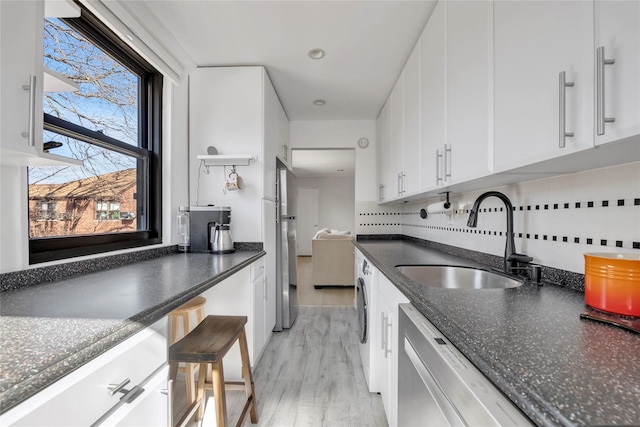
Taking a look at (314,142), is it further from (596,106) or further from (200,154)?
(596,106)

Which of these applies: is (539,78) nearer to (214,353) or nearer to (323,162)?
(214,353)

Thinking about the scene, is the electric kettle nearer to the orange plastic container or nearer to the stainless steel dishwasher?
the stainless steel dishwasher

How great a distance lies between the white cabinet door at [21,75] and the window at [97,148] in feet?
0.54

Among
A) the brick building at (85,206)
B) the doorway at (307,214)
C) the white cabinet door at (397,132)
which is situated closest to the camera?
the brick building at (85,206)

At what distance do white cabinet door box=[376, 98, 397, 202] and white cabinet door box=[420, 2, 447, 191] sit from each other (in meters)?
0.79

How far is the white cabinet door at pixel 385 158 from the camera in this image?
8.80 ft

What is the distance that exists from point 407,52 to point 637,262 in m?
1.98

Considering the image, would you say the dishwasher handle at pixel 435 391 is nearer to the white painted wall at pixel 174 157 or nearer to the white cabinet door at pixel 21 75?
the white cabinet door at pixel 21 75

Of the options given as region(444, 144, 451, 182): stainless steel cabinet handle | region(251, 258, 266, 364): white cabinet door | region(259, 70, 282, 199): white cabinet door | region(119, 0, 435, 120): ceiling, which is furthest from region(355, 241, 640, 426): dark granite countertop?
region(259, 70, 282, 199): white cabinet door

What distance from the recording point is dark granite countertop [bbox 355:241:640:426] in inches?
15.0

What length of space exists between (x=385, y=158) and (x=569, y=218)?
2.02 metres

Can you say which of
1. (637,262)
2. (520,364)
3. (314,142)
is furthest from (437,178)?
(314,142)

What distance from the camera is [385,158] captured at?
2.96 meters

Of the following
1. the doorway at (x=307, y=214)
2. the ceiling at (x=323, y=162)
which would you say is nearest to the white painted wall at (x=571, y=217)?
the ceiling at (x=323, y=162)
